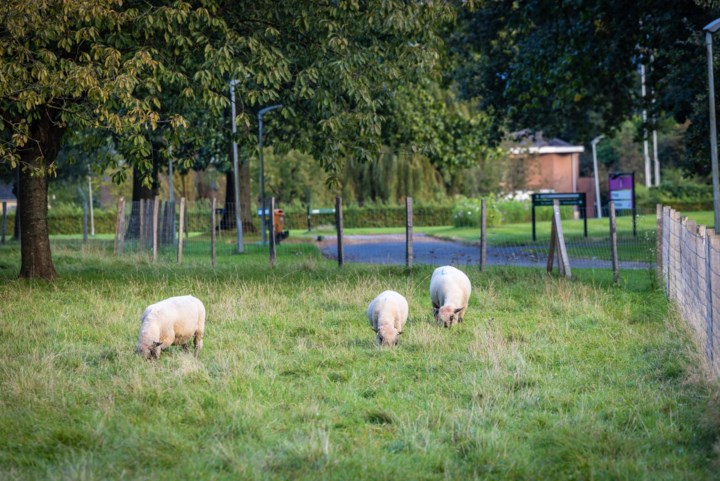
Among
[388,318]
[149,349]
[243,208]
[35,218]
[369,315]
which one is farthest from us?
[243,208]

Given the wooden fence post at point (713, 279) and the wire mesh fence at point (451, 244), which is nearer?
the wooden fence post at point (713, 279)

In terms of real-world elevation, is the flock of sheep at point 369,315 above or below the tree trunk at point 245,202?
below

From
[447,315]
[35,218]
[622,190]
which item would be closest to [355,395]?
[447,315]

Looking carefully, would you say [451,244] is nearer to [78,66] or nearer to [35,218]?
[35,218]

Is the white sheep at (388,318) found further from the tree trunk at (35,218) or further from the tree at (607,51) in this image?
the tree at (607,51)

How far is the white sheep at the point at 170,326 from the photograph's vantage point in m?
9.84

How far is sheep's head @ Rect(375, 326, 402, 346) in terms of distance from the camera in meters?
10.7

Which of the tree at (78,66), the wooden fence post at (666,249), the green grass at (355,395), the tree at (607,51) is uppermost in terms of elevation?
the tree at (607,51)

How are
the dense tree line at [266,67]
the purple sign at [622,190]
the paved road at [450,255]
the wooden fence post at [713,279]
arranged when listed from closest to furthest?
1. the wooden fence post at [713,279]
2. the dense tree line at [266,67]
3. the paved road at [450,255]
4. the purple sign at [622,190]

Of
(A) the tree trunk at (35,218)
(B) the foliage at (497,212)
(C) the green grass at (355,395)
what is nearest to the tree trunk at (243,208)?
(B) the foliage at (497,212)

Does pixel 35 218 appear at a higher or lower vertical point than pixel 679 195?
lower

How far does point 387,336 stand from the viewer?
10727mm

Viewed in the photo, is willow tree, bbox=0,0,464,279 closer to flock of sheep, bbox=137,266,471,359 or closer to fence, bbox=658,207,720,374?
flock of sheep, bbox=137,266,471,359

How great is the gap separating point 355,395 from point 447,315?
3.99 metres
